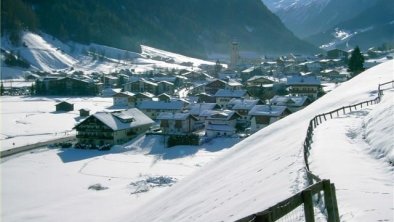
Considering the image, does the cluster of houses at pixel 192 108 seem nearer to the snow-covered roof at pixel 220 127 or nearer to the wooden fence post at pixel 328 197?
the snow-covered roof at pixel 220 127

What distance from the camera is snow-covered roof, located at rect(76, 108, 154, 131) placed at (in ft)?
164

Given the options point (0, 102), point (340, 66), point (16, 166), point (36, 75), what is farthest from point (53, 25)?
point (16, 166)

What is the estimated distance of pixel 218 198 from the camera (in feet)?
47.3

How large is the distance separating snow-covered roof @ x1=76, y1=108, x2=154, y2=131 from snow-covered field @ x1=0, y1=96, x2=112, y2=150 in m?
6.66

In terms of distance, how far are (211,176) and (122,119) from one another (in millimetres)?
33274

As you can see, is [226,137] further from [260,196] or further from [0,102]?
[0,102]

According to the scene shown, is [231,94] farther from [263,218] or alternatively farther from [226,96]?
[263,218]

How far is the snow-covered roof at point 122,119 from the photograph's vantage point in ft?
164

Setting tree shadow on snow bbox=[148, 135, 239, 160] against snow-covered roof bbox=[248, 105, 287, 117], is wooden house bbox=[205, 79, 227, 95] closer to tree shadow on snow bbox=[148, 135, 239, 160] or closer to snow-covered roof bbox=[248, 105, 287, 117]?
snow-covered roof bbox=[248, 105, 287, 117]

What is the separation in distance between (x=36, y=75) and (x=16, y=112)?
63.5m

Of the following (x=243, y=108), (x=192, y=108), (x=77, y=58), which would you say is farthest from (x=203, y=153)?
(x=77, y=58)

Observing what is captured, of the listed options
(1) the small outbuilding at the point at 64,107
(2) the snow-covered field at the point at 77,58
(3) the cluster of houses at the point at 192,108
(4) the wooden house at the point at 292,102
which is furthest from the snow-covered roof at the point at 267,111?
(2) the snow-covered field at the point at 77,58

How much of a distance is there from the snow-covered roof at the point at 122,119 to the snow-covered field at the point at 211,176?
5.52 m

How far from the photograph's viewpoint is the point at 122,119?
51.9m
